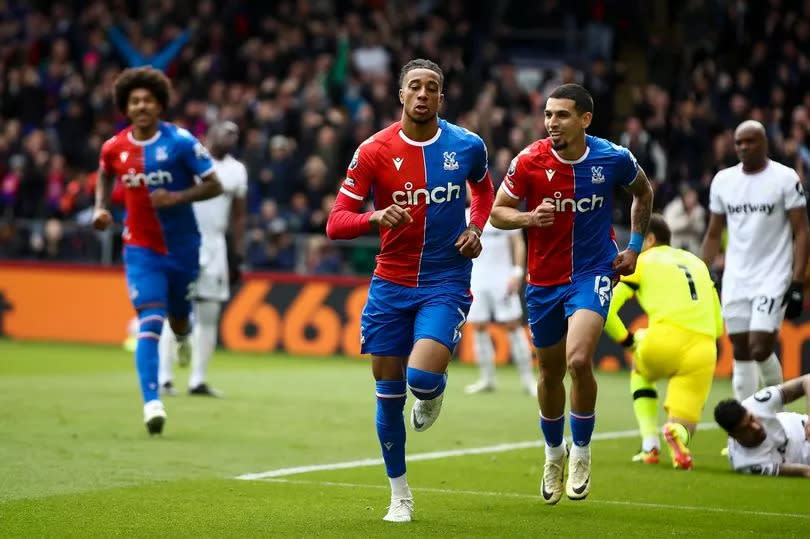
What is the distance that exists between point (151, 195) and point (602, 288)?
14.9 feet

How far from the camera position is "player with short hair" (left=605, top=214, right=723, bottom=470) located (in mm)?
11023

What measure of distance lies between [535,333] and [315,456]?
8.80 feet

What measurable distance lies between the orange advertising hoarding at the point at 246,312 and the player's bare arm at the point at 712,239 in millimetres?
7806

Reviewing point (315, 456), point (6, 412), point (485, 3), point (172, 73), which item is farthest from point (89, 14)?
point (315, 456)

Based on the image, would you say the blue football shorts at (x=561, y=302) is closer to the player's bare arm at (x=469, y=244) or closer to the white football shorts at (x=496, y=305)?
the player's bare arm at (x=469, y=244)

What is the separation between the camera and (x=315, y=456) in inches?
432

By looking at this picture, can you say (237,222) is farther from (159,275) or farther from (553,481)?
(553,481)

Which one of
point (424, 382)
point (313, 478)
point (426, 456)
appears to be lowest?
point (426, 456)

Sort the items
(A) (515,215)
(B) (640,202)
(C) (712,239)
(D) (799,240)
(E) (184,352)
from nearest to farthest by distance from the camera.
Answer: (A) (515,215) → (B) (640,202) → (D) (799,240) → (C) (712,239) → (E) (184,352)

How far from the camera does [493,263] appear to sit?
17.3 meters

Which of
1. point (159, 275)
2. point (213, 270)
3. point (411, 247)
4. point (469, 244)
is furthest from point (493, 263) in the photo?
point (469, 244)

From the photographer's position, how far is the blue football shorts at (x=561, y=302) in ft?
28.5

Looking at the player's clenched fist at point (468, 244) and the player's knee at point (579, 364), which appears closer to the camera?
the player's clenched fist at point (468, 244)

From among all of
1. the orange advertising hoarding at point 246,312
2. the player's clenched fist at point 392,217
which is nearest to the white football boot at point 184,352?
the player's clenched fist at point 392,217
